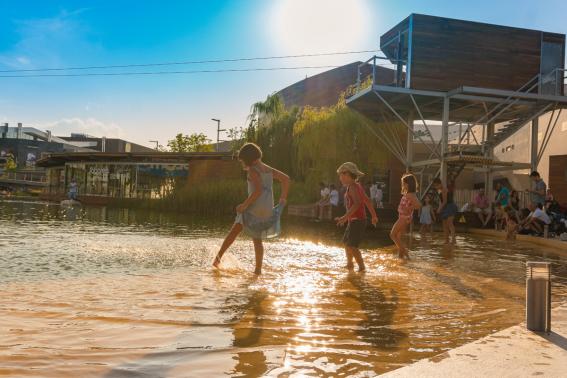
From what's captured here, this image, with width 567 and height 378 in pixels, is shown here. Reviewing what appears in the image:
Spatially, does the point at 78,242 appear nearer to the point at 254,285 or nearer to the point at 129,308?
the point at 254,285

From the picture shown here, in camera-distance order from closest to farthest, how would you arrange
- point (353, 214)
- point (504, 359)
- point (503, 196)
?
point (504, 359), point (353, 214), point (503, 196)

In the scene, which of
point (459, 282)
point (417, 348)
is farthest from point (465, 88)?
point (417, 348)

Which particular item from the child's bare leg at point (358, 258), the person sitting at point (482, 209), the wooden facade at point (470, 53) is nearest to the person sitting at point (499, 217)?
the person sitting at point (482, 209)

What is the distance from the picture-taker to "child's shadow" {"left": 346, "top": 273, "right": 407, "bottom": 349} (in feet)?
12.0

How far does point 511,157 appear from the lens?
27.8 m

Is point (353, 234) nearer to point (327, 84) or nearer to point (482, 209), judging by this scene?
point (482, 209)

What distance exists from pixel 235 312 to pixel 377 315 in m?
1.18

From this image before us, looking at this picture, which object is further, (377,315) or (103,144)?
(103,144)

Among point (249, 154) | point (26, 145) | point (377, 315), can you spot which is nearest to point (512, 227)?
point (249, 154)

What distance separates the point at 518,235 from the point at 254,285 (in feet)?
37.4

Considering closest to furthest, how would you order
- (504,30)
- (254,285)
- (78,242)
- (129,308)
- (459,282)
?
1. (129,308)
2. (254,285)
3. (459,282)
4. (78,242)
5. (504,30)

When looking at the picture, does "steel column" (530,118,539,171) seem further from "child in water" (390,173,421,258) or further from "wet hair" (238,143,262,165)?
"wet hair" (238,143,262,165)

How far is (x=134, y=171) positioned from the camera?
4162 cm

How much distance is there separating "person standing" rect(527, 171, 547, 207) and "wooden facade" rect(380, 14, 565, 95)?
689cm
